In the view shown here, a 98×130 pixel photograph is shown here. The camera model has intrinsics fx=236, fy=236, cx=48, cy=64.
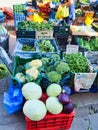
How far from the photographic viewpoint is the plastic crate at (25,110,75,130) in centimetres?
355

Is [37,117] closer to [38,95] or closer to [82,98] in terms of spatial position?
[38,95]

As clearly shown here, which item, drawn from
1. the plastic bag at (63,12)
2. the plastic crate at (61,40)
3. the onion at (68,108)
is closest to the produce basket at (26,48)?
the plastic crate at (61,40)

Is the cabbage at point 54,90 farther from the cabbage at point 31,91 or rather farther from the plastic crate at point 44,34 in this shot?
the plastic crate at point 44,34

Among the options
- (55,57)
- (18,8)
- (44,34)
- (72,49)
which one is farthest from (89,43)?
(18,8)

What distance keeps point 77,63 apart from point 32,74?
91 cm

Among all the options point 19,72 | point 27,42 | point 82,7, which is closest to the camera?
point 19,72

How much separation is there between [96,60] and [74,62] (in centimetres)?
78

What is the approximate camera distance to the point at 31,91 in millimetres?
3732

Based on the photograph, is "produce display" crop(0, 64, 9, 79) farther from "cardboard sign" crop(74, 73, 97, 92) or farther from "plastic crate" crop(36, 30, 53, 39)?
"cardboard sign" crop(74, 73, 97, 92)

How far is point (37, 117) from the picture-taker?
134 inches

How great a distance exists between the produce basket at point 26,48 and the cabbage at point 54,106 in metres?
1.64

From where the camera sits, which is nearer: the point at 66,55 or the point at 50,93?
the point at 50,93

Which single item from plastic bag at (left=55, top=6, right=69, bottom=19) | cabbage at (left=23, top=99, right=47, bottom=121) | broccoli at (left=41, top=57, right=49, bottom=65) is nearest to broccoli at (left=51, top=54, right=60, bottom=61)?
broccoli at (left=41, top=57, right=49, bottom=65)

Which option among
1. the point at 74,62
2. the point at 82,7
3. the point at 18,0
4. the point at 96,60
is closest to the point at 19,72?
the point at 74,62
